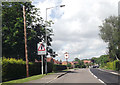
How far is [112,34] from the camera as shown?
45.2 m

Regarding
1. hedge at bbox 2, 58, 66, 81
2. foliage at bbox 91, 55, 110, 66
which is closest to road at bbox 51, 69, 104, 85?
hedge at bbox 2, 58, 66, 81

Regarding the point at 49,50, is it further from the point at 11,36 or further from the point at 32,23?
the point at 11,36

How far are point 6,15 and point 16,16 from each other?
5.33 feet

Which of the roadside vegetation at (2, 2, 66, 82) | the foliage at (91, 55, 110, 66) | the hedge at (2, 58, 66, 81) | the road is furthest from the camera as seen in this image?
the foliage at (91, 55, 110, 66)

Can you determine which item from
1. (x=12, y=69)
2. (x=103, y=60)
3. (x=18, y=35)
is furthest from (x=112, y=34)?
(x=103, y=60)

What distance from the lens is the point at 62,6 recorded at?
24.7m

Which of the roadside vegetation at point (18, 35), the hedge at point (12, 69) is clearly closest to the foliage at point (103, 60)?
the roadside vegetation at point (18, 35)

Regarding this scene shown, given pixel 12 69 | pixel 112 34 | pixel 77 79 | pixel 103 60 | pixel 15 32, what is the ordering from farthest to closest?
pixel 103 60, pixel 112 34, pixel 15 32, pixel 12 69, pixel 77 79

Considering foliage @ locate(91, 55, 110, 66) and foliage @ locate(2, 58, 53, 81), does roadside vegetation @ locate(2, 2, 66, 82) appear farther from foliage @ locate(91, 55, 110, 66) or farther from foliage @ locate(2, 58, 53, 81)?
foliage @ locate(91, 55, 110, 66)

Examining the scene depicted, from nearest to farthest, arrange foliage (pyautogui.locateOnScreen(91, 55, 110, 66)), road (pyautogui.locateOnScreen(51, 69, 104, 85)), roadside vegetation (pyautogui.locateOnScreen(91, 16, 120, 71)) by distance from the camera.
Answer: road (pyautogui.locateOnScreen(51, 69, 104, 85)) → roadside vegetation (pyautogui.locateOnScreen(91, 16, 120, 71)) → foliage (pyautogui.locateOnScreen(91, 55, 110, 66))

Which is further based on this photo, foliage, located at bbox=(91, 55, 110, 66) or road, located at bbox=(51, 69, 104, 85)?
foliage, located at bbox=(91, 55, 110, 66)

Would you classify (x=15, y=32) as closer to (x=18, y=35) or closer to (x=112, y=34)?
(x=18, y=35)

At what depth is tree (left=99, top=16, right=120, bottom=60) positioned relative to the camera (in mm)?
44112

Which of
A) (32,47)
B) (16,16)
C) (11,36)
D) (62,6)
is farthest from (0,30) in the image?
(62,6)
